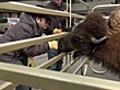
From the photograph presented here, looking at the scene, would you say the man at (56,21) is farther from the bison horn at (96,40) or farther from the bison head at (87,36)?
the bison horn at (96,40)

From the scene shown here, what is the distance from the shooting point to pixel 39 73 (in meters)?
0.70

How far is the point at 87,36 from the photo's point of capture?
2.04 meters

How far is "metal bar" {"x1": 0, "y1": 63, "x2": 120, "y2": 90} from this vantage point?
62cm

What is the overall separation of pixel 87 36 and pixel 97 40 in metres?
0.10

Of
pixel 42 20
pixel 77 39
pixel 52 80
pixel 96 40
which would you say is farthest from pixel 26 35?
pixel 52 80

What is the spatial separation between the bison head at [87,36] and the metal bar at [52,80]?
134cm

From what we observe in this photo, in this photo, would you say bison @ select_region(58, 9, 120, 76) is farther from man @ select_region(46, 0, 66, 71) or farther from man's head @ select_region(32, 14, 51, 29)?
man @ select_region(46, 0, 66, 71)

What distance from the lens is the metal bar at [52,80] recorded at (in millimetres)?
619

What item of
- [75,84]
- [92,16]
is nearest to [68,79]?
[75,84]

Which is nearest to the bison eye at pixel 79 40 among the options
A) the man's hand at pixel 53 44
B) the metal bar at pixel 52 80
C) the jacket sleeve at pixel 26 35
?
the man's hand at pixel 53 44

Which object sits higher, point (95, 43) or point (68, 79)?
point (68, 79)

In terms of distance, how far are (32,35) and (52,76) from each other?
1.45 metres

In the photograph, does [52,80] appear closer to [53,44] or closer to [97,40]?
[97,40]

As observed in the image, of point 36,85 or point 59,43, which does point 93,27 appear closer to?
point 59,43
